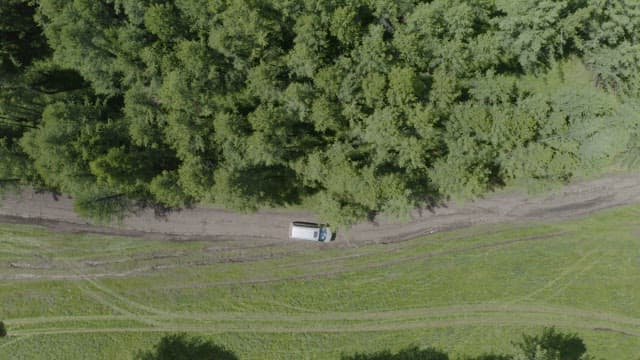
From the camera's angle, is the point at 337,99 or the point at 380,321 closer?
the point at 337,99

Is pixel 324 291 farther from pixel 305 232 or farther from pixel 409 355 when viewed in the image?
pixel 409 355

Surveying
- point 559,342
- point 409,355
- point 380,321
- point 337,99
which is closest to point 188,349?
point 380,321

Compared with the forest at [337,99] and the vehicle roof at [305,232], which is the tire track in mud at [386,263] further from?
the forest at [337,99]

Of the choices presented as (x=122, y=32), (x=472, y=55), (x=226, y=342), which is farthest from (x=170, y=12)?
(x=226, y=342)

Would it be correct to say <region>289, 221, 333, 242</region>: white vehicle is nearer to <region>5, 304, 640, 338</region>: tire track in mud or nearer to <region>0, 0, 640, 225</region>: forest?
<region>0, 0, 640, 225</region>: forest

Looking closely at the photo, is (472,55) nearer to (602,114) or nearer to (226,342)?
(602,114)

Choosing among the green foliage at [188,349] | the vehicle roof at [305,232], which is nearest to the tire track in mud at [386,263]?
the vehicle roof at [305,232]

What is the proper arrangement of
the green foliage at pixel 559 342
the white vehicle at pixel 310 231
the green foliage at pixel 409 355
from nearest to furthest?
the green foliage at pixel 559 342, the green foliage at pixel 409 355, the white vehicle at pixel 310 231
